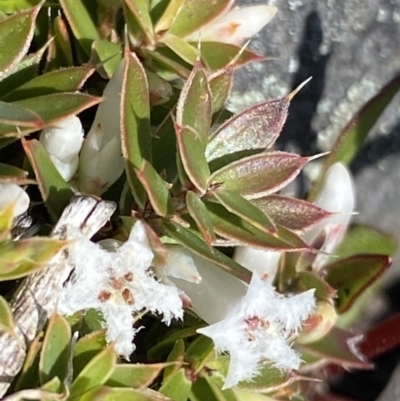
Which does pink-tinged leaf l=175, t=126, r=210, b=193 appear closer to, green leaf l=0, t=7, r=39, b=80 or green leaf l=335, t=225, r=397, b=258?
green leaf l=0, t=7, r=39, b=80

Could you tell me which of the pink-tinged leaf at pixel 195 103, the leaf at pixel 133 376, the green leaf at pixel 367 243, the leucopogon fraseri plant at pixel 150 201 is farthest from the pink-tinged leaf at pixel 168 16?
the green leaf at pixel 367 243

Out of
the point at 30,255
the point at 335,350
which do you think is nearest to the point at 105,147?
the point at 30,255

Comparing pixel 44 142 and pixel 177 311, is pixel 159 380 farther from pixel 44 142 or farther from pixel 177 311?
pixel 44 142

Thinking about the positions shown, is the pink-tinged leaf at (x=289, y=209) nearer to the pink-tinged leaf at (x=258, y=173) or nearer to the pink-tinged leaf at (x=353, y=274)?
the pink-tinged leaf at (x=258, y=173)

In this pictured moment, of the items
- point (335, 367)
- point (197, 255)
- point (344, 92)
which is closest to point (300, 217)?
point (197, 255)

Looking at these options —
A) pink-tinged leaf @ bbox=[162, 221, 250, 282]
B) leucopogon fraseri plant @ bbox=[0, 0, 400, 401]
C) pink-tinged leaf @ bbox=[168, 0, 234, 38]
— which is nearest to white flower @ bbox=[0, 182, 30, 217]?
leucopogon fraseri plant @ bbox=[0, 0, 400, 401]

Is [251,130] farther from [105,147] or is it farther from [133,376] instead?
[133,376]
